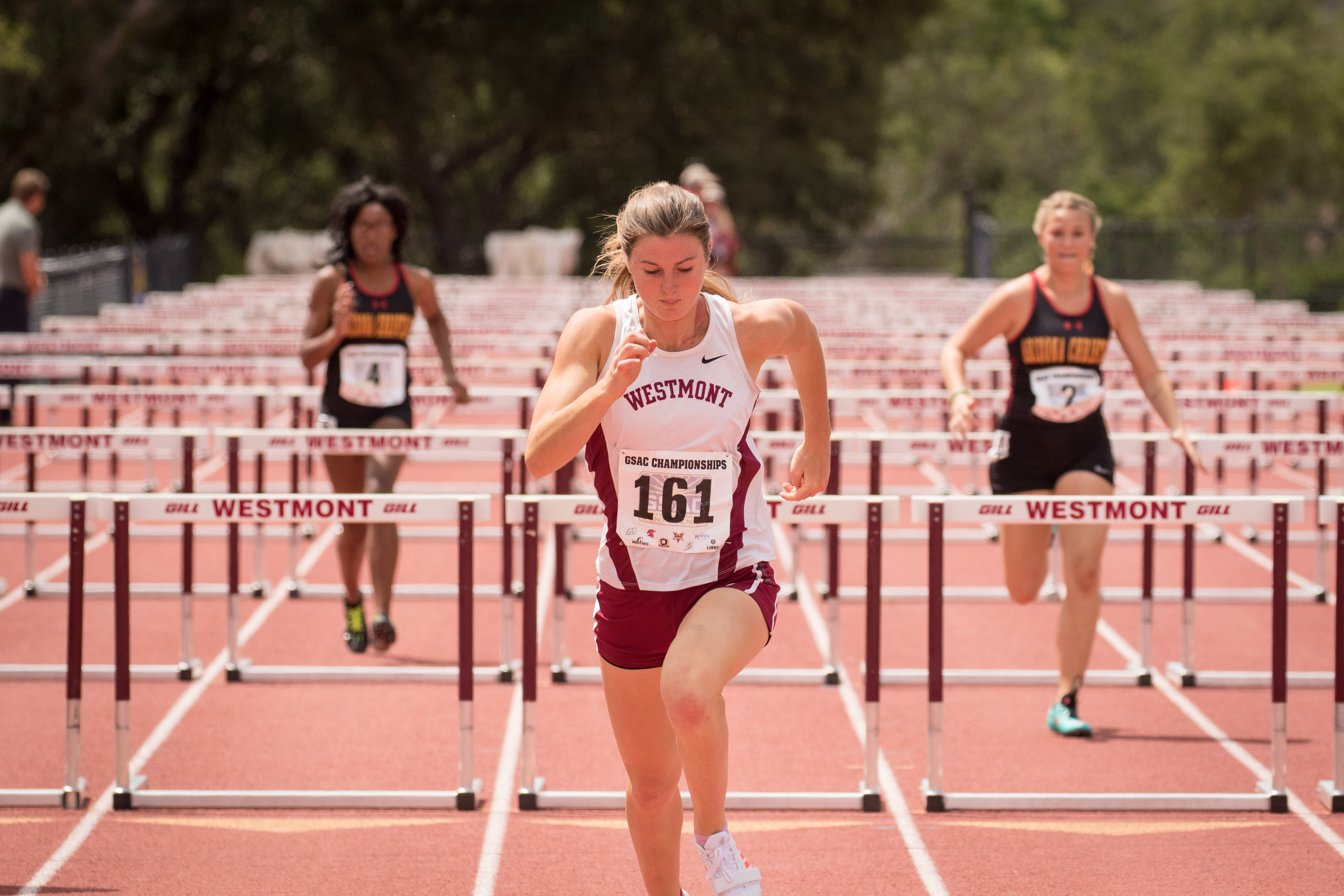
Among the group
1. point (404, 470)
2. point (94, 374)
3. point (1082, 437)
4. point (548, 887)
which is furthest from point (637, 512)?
point (404, 470)

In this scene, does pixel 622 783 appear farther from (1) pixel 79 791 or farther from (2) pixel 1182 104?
(2) pixel 1182 104

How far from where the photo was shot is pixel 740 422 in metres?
3.98

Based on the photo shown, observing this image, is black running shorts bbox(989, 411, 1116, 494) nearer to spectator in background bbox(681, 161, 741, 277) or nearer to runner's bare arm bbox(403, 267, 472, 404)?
runner's bare arm bbox(403, 267, 472, 404)

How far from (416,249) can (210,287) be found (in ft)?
70.5

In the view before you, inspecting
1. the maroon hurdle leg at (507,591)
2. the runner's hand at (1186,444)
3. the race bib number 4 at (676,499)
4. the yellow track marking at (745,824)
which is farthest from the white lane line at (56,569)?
the runner's hand at (1186,444)

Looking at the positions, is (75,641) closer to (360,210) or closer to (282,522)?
(282,522)

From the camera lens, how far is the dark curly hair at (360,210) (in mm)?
7605

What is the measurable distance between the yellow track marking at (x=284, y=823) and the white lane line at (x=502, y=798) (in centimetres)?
15

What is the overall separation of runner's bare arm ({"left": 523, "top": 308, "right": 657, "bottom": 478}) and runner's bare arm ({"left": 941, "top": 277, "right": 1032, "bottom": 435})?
276 cm

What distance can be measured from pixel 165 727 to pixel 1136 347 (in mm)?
4112

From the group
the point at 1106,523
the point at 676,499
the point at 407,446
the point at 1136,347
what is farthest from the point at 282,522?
the point at 1136,347

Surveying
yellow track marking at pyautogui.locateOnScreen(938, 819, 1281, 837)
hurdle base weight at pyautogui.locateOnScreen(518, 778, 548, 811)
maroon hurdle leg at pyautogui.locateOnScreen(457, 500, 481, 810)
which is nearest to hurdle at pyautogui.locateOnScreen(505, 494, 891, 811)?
hurdle base weight at pyautogui.locateOnScreen(518, 778, 548, 811)

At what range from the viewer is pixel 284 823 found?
18.0 feet

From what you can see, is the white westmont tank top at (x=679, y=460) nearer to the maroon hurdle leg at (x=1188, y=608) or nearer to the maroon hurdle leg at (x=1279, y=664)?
the maroon hurdle leg at (x=1279, y=664)
